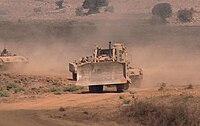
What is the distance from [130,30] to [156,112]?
65.4 m

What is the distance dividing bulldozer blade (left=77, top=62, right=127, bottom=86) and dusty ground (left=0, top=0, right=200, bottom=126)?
695 millimetres

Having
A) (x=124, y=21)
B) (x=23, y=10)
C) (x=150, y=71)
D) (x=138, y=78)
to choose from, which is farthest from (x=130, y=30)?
(x=23, y=10)

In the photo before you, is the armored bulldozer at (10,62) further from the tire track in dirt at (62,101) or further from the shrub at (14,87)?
the tire track in dirt at (62,101)

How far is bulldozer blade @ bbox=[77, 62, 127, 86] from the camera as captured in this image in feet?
90.5

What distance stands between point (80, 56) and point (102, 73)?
3348cm

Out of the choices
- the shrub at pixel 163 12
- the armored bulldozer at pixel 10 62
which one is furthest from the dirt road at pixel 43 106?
the shrub at pixel 163 12

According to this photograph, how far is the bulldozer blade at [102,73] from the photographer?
27594 mm

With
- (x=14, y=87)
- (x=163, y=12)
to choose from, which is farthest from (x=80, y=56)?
(x=163, y=12)

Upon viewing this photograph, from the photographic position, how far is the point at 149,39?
239 feet

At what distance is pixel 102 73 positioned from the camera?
27.7 metres

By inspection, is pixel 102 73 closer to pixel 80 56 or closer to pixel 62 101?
pixel 62 101

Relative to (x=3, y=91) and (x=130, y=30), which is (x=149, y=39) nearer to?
(x=130, y=30)

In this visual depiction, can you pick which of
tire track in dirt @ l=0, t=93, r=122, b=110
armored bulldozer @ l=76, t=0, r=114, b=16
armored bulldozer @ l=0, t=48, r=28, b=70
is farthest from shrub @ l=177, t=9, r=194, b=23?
tire track in dirt @ l=0, t=93, r=122, b=110

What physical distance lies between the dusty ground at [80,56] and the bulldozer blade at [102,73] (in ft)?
2.28
